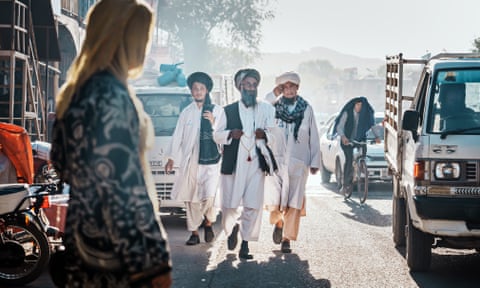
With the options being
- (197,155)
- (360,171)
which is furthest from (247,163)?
(360,171)

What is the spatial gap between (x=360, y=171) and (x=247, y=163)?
6523 millimetres

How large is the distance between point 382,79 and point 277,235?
124130mm

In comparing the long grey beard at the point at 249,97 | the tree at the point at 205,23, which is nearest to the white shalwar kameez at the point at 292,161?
the long grey beard at the point at 249,97

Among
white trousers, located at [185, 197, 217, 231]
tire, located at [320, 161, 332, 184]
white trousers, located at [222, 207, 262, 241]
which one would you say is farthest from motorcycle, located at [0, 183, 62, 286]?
tire, located at [320, 161, 332, 184]

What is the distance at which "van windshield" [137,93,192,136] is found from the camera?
13.7 metres

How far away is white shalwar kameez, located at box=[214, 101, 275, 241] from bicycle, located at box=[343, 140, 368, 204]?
19.5 feet

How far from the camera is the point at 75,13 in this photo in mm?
27859

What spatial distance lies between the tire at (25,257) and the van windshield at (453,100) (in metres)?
3.64

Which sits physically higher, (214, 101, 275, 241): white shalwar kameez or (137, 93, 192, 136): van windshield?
(137, 93, 192, 136): van windshield

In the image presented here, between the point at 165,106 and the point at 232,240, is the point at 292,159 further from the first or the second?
the point at 165,106

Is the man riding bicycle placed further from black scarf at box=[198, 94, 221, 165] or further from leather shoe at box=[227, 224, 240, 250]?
leather shoe at box=[227, 224, 240, 250]

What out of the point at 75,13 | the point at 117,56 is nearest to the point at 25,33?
the point at 75,13

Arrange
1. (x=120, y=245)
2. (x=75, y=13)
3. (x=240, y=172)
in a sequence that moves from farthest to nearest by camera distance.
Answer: (x=75, y=13), (x=240, y=172), (x=120, y=245)

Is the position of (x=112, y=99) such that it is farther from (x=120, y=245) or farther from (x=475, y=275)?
(x=475, y=275)
